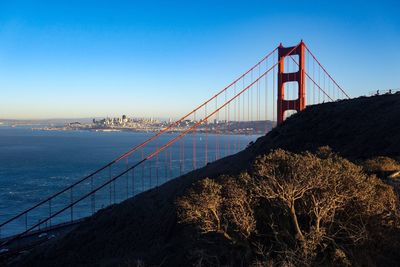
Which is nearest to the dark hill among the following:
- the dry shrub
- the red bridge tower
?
the red bridge tower

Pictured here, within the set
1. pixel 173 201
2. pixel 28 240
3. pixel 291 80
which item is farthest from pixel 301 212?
pixel 28 240

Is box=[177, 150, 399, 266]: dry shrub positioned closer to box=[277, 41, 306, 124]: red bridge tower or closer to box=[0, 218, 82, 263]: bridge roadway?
box=[0, 218, 82, 263]: bridge roadway

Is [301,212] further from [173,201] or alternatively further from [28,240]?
[28,240]

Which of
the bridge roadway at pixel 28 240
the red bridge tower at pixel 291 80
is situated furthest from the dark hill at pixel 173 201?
the bridge roadway at pixel 28 240

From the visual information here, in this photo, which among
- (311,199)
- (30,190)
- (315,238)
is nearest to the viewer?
(315,238)

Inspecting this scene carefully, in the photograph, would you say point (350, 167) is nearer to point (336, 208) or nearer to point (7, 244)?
point (336, 208)

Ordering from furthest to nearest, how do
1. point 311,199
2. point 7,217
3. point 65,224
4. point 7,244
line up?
point 7,217, point 65,224, point 7,244, point 311,199

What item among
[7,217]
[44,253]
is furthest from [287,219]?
[7,217]

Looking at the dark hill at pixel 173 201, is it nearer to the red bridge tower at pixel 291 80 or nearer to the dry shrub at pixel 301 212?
the red bridge tower at pixel 291 80
